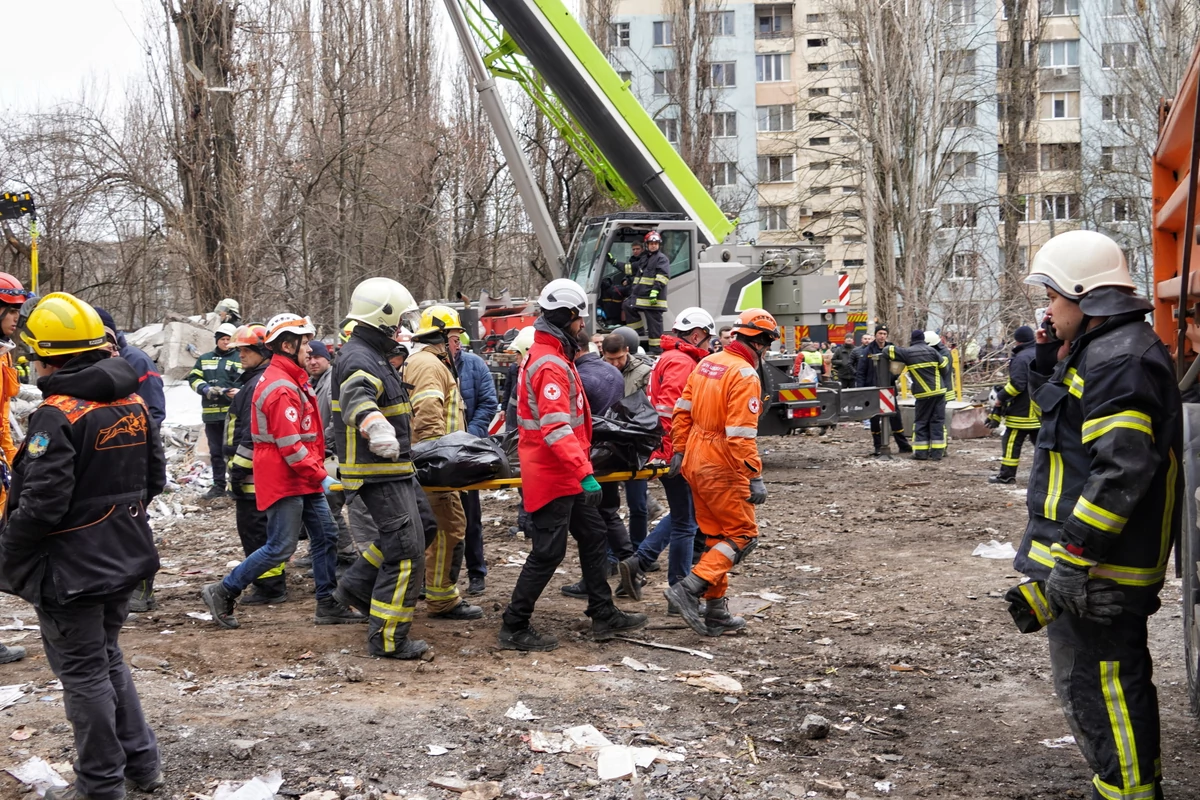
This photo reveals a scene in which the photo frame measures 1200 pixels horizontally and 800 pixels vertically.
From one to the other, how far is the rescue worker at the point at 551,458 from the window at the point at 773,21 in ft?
154

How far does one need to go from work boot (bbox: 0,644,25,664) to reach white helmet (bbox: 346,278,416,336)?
101 inches

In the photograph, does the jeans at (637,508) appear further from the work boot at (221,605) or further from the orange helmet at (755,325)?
the work boot at (221,605)

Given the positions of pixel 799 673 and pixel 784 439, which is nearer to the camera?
pixel 799 673

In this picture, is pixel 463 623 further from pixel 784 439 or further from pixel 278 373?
pixel 784 439

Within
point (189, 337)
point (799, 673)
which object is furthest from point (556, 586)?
point (189, 337)

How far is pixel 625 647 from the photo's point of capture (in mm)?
6047

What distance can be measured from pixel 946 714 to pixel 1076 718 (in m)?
1.44

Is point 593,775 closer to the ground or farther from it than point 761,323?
closer to the ground

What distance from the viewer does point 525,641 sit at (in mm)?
→ 5938

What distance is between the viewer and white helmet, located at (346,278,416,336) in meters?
5.62

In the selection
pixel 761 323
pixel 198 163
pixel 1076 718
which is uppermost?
pixel 198 163

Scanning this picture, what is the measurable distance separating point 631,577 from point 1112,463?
4.35 metres

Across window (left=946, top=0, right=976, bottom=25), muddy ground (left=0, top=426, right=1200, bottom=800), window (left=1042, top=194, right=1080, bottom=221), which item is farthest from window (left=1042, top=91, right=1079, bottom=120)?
muddy ground (left=0, top=426, right=1200, bottom=800)

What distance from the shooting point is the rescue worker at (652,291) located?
523 inches
